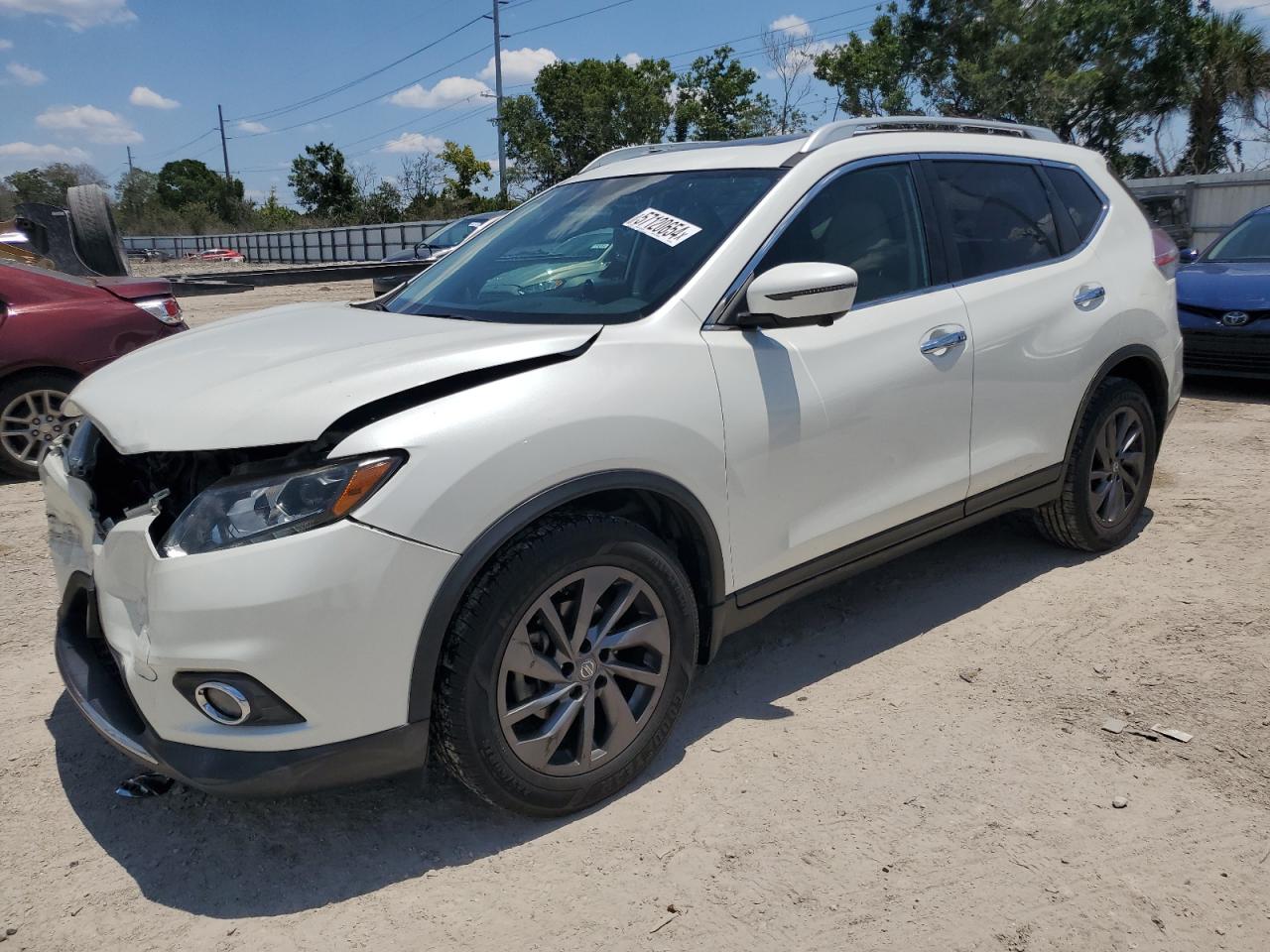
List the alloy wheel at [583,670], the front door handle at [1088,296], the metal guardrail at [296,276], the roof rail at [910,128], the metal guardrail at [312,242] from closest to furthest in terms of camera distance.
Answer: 1. the alloy wheel at [583,670]
2. the roof rail at [910,128]
3. the front door handle at [1088,296]
4. the metal guardrail at [296,276]
5. the metal guardrail at [312,242]

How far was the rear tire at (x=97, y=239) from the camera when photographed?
793 centimetres

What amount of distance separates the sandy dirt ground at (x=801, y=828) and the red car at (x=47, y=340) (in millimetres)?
2737

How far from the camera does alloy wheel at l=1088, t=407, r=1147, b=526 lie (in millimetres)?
4371

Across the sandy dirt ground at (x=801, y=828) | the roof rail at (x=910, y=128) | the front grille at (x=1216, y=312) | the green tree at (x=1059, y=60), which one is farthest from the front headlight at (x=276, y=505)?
the green tree at (x=1059, y=60)

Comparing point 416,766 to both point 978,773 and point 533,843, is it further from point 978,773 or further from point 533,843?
point 978,773

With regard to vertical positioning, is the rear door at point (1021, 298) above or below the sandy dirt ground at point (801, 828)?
above

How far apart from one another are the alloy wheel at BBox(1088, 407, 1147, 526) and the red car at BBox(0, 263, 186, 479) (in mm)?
5395

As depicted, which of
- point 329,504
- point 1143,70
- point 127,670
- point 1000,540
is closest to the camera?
point 329,504

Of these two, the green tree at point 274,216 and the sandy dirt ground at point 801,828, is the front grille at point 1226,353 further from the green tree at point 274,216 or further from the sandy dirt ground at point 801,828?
the green tree at point 274,216

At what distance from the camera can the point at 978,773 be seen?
2.90 meters

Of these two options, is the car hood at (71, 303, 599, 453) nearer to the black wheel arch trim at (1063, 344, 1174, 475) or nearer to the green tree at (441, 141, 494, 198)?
the black wheel arch trim at (1063, 344, 1174, 475)

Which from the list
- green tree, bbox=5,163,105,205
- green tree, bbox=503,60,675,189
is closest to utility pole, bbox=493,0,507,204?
green tree, bbox=503,60,675,189

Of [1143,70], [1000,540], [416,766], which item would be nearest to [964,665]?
[1000,540]

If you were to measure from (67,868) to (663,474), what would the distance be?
1.82 metres
